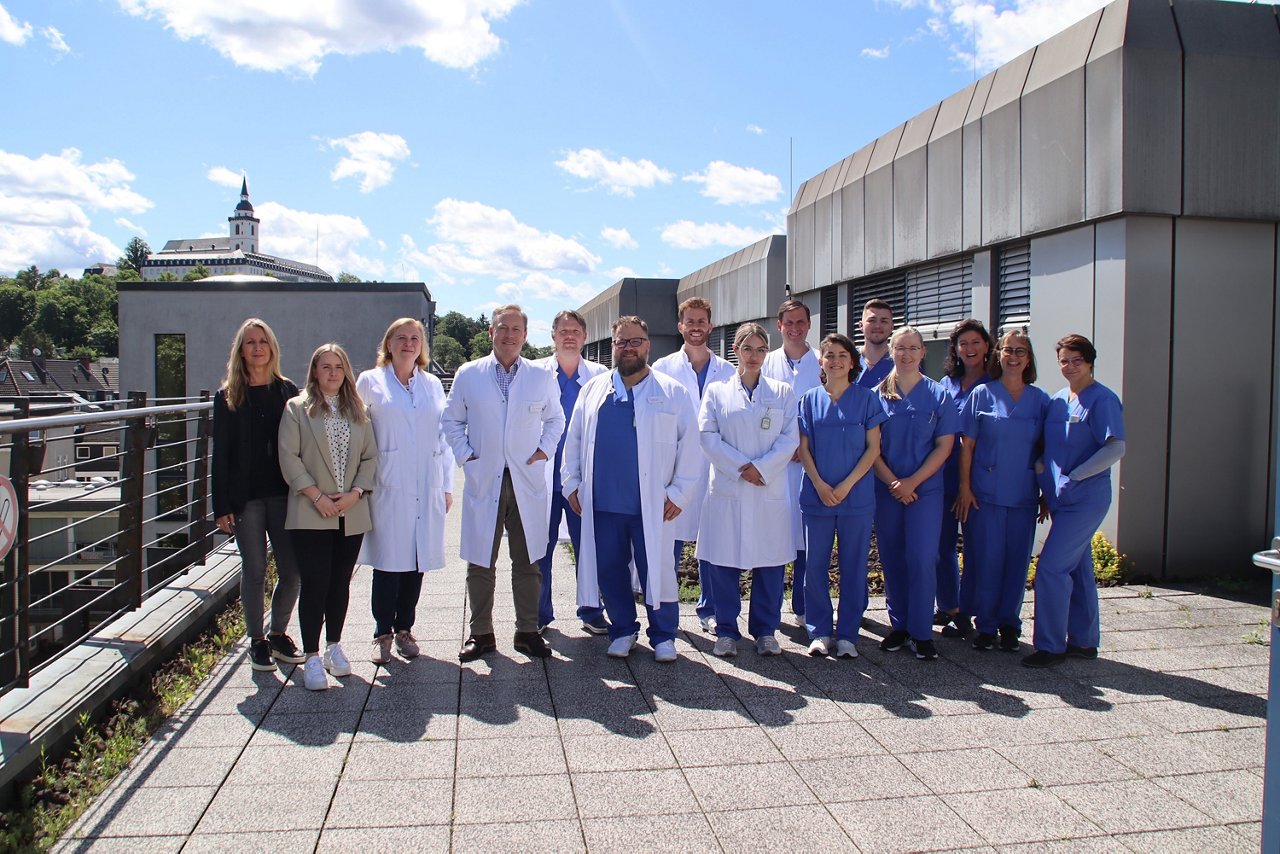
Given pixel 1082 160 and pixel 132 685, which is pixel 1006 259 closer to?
pixel 1082 160

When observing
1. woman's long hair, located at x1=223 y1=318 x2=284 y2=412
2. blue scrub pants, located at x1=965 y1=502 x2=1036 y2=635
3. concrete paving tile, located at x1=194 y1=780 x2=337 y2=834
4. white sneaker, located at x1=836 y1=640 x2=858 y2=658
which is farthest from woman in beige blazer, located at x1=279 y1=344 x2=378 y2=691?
blue scrub pants, located at x1=965 y1=502 x2=1036 y2=635

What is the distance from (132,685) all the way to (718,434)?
3238mm

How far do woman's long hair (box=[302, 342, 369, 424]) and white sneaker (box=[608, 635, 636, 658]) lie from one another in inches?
72.0

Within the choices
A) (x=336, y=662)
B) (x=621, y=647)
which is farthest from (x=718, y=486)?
(x=336, y=662)

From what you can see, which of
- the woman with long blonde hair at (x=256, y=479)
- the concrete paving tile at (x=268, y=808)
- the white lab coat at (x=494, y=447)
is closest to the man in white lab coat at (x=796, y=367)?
the white lab coat at (x=494, y=447)

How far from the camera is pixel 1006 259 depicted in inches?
327

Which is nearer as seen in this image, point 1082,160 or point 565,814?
point 565,814

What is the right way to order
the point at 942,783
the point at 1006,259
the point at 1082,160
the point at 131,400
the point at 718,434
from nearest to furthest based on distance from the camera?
the point at 942,783 → the point at 718,434 → the point at 131,400 → the point at 1082,160 → the point at 1006,259

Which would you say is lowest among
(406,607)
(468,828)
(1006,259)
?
(468,828)

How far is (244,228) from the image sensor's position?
18212cm

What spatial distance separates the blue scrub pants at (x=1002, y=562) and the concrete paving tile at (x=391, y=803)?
11.0 ft

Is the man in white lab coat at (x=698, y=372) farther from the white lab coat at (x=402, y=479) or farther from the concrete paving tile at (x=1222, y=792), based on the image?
the concrete paving tile at (x=1222, y=792)

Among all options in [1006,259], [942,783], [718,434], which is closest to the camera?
[942,783]

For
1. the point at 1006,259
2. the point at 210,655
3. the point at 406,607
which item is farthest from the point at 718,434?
the point at 1006,259
